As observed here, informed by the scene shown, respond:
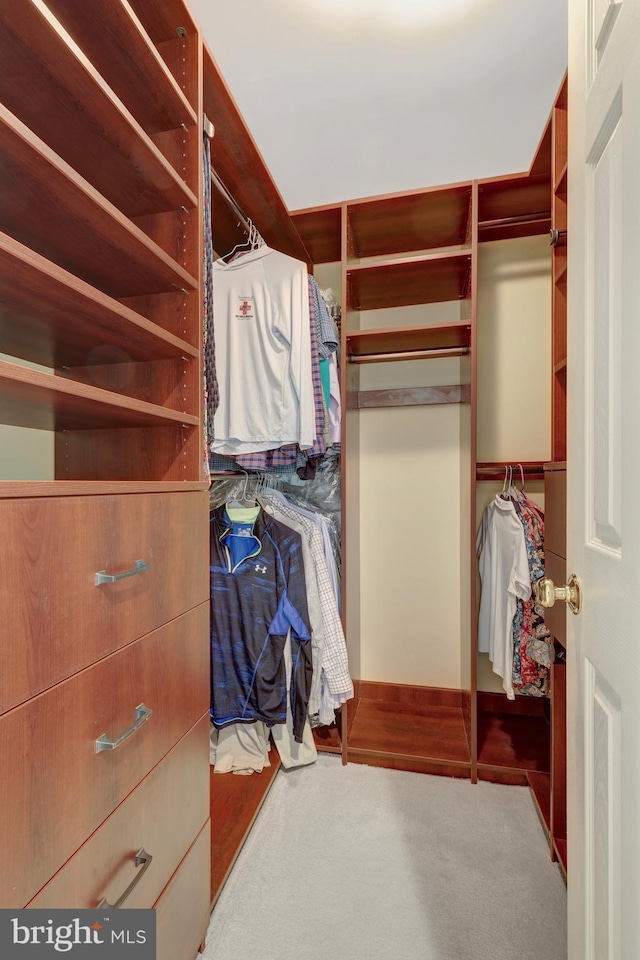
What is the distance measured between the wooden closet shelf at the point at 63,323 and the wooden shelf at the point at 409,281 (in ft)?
3.93

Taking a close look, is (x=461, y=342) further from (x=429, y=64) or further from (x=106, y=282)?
(x=106, y=282)

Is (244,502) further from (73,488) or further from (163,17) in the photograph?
(163,17)

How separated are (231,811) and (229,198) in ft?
7.34

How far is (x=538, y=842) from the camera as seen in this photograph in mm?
1582

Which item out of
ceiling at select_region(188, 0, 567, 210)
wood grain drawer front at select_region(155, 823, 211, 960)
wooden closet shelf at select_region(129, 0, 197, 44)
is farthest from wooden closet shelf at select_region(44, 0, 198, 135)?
wood grain drawer front at select_region(155, 823, 211, 960)

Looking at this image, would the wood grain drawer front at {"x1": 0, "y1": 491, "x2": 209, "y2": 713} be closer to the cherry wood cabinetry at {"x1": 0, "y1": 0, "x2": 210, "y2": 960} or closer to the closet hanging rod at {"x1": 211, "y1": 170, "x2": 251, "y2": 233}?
the cherry wood cabinetry at {"x1": 0, "y1": 0, "x2": 210, "y2": 960}

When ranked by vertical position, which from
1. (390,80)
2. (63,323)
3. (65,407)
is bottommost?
(65,407)

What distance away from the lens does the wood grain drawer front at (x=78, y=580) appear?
65cm

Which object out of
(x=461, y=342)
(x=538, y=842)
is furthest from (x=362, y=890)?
(x=461, y=342)

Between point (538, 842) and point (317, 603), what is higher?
point (317, 603)

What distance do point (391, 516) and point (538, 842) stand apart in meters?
1.45

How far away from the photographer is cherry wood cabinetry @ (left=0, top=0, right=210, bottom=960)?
2.25 feet

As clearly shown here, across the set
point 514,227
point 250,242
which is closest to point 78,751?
point 250,242

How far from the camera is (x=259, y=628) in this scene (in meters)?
1.79
